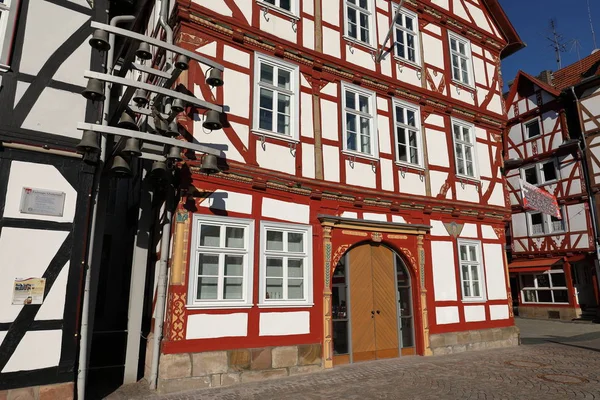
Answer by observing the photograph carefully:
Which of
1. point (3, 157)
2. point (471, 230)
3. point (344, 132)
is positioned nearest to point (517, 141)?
point (471, 230)

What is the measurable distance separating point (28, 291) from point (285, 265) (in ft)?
14.6

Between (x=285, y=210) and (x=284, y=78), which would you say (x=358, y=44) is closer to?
(x=284, y=78)

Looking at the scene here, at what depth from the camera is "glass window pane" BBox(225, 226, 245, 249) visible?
8.12m

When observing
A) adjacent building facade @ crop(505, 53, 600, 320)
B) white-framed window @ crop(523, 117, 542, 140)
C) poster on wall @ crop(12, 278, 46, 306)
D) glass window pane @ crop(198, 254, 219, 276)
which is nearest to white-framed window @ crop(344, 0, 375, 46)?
glass window pane @ crop(198, 254, 219, 276)

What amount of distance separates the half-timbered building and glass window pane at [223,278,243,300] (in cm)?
4

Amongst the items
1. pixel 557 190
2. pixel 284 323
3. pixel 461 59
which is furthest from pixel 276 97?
pixel 557 190

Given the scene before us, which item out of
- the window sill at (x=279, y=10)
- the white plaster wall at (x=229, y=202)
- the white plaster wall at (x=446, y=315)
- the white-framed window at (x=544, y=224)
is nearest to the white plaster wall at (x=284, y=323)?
the white plaster wall at (x=229, y=202)

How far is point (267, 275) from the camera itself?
8430 millimetres

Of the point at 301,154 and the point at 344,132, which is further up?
the point at 344,132

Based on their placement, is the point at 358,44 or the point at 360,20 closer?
the point at 358,44

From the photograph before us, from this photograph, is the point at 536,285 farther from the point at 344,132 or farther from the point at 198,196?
the point at 198,196

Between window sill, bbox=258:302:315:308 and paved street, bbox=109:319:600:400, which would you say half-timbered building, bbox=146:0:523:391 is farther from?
paved street, bbox=109:319:600:400

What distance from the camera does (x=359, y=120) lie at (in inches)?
416

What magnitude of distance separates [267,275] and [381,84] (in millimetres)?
5903
